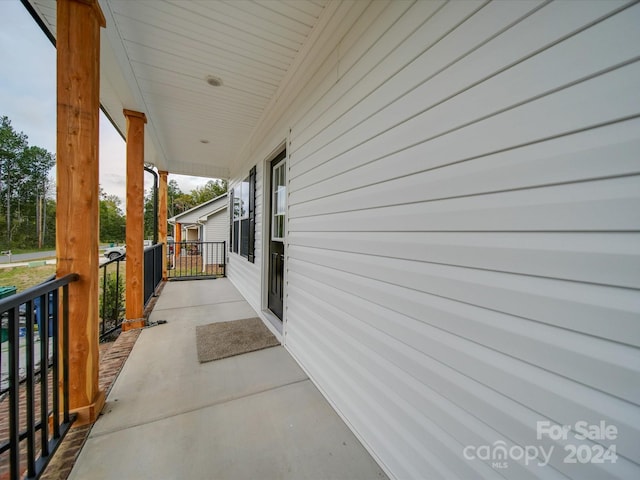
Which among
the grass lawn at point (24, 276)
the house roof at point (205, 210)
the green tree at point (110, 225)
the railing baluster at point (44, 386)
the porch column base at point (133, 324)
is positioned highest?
the house roof at point (205, 210)

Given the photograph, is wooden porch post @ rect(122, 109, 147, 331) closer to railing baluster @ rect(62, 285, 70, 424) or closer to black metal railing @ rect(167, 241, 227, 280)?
railing baluster @ rect(62, 285, 70, 424)

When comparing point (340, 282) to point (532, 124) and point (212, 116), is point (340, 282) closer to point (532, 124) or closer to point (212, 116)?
point (532, 124)

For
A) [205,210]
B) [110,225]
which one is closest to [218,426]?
[110,225]

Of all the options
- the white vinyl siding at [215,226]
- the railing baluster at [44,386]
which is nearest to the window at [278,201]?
the railing baluster at [44,386]

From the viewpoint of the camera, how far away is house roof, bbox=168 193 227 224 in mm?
13070

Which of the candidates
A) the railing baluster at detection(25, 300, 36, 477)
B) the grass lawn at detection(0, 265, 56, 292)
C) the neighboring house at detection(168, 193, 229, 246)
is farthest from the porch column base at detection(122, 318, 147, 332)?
the neighboring house at detection(168, 193, 229, 246)

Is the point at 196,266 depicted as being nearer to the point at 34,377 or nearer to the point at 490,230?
the point at 34,377

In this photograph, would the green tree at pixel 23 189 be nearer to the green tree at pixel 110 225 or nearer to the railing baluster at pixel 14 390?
the railing baluster at pixel 14 390

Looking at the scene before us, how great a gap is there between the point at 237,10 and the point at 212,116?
1990 mm

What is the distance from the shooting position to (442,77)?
109 cm

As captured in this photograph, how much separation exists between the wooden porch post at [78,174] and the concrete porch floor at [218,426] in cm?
34

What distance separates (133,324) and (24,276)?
6.54 feet

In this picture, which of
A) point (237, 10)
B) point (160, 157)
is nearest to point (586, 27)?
point (237, 10)

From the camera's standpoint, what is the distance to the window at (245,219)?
3.99 m
